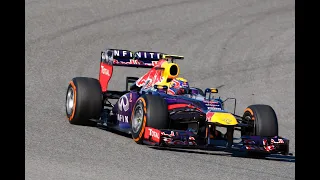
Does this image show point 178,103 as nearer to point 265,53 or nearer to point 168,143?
point 168,143

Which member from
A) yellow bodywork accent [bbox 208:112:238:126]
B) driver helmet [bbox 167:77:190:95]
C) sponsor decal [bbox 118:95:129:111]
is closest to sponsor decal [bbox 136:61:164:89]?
driver helmet [bbox 167:77:190:95]

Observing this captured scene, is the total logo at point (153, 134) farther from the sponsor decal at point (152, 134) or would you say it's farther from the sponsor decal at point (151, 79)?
the sponsor decal at point (151, 79)

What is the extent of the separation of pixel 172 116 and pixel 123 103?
4.40 ft

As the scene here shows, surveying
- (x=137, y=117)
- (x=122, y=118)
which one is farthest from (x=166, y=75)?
(x=137, y=117)

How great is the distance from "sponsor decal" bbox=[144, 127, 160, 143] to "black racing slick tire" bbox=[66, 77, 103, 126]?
6.75ft

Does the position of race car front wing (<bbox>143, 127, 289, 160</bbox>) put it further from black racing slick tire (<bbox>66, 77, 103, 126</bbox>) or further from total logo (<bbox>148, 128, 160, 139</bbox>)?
black racing slick tire (<bbox>66, 77, 103, 126</bbox>)

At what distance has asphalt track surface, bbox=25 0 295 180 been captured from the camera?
9000 mm

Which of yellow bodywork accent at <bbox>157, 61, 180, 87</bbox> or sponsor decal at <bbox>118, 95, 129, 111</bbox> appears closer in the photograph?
sponsor decal at <bbox>118, 95, 129, 111</bbox>

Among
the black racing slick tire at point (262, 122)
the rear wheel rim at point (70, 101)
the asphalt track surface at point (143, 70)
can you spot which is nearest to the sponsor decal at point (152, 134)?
the asphalt track surface at point (143, 70)

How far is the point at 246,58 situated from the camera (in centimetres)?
2212

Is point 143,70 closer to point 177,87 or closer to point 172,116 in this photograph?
point 177,87

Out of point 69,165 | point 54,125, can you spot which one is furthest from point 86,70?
point 69,165

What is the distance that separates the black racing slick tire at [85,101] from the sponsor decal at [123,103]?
1.40 ft

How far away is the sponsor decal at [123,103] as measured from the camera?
12.1 m
